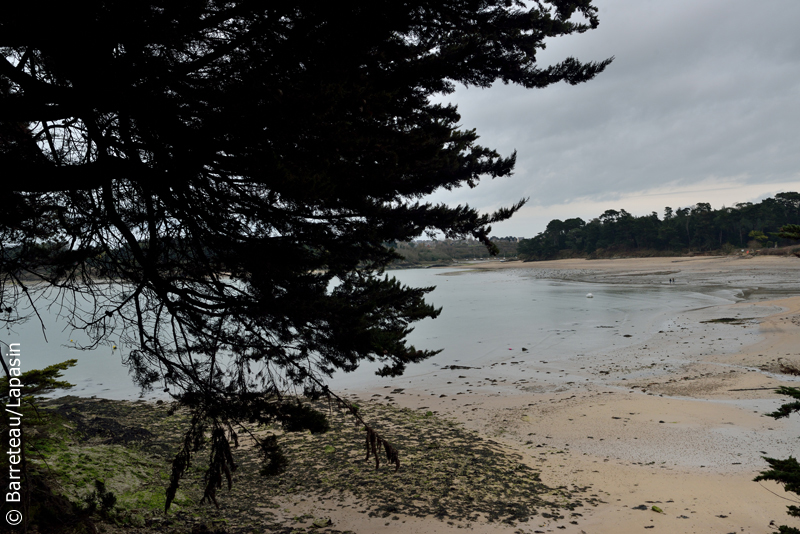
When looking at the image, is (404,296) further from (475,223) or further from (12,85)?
(12,85)

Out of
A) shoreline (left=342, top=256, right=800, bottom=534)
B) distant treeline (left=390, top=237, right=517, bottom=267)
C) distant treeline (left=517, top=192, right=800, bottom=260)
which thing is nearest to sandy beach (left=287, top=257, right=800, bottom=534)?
shoreline (left=342, top=256, right=800, bottom=534)

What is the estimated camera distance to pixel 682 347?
14586 millimetres

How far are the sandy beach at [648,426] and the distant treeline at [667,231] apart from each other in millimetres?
46484

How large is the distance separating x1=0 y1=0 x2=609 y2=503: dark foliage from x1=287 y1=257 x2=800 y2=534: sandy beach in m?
2.30

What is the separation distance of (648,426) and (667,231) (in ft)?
240

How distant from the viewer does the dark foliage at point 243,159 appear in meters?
2.96

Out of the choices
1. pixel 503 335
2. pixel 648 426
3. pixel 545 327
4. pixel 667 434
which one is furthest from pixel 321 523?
pixel 545 327

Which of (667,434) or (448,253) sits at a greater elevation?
(448,253)

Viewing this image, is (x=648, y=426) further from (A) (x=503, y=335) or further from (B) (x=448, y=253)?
(B) (x=448, y=253)

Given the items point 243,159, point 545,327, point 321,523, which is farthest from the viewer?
point 545,327

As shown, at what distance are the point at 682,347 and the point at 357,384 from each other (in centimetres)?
1009

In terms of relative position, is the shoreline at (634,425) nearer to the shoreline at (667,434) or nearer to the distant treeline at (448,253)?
the shoreline at (667,434)

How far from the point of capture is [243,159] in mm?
3039

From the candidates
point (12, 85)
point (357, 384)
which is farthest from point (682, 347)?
point (12, 85)
